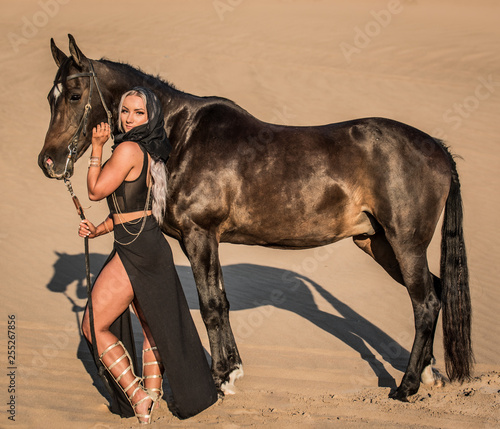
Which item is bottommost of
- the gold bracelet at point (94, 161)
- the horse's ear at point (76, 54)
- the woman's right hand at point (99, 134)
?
the gold bracelet at point (94, 161)

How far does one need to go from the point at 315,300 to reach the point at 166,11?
73.4 feet


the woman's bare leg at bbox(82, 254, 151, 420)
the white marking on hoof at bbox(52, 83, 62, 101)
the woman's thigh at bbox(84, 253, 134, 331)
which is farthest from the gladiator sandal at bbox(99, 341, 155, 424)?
the white marking on hoof at bbox(52, 83, 62, 101)

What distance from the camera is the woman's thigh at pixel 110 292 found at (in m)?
3.79

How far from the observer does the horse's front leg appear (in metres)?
4.52

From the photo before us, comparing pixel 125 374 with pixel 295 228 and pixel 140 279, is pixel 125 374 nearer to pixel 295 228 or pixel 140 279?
pixel 140 279

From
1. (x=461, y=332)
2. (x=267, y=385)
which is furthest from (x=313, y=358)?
(x=461, y=332)

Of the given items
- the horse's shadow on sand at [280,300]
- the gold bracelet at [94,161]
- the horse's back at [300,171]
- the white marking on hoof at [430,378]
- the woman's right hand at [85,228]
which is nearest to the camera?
the gold bracelet at [94,161]

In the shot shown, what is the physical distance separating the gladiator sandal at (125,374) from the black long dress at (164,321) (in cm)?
9

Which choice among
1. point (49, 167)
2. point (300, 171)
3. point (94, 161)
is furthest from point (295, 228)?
point (49, 167)

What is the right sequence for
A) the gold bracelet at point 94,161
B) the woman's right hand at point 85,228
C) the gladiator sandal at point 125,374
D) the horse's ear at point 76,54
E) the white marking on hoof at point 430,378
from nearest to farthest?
1. the gold bracelet at point 94,161
2. the woman's right hand at point 85,228
3. the gladiator sandal at point 125,374
4. the horse's ear at point 76,54
5. the white marking on hoof at point 430,378

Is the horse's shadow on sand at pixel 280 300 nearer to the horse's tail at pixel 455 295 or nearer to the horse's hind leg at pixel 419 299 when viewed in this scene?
the horse's hind leg at pixel 419 299

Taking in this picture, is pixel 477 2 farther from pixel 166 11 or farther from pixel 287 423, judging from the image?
pixel 287 423

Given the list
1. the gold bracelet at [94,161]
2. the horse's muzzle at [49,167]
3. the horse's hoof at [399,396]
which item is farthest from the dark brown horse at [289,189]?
the gold bracelet at [94,161]

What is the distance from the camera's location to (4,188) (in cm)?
1158
